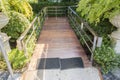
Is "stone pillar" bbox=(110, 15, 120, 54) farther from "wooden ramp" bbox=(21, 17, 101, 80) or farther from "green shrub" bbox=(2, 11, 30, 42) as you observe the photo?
"green shrub" bbox=(2, 11, 30, 42)

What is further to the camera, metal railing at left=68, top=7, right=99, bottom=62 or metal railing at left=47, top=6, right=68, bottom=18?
metal railing at left=47, top=6, right=68, bottom=18

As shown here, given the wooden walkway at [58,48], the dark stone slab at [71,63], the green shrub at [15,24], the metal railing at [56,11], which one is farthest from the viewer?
the metal railing at [56,11]

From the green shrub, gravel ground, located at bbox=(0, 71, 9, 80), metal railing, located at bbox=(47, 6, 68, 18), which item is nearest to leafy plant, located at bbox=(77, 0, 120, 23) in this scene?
the green shrub

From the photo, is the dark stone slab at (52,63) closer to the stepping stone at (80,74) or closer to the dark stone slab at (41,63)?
the dark stone slab at (41,63)

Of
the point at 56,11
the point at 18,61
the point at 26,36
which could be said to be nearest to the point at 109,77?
the point at 18,61

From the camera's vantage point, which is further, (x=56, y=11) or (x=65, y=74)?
(x=56, y=11)

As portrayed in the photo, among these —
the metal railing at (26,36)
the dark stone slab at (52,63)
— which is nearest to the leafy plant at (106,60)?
the dark stone slab at (52,63)

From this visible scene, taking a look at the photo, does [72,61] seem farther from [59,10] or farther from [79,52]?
[59,10]

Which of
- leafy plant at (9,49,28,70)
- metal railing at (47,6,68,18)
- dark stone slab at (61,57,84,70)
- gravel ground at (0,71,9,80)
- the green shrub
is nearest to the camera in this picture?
gravel ground at (0,71,9,80)

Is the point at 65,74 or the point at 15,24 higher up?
the point at 15,24

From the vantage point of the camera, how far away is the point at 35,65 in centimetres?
285

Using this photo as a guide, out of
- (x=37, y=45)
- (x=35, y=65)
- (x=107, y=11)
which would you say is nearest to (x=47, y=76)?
(x=35, y=65)

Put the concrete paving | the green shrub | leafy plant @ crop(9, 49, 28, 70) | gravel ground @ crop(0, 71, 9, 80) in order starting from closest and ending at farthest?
the concrete paving → gravel ground @ crop(0, 71, 9, 80) → leafy plant @ crop(9, 49, 28, 70) → the green shrub

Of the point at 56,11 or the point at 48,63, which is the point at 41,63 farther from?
the point at 56,11
